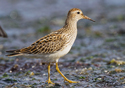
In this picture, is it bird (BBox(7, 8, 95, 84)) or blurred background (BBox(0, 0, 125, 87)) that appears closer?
bird (BBox(7, 8, 95, 84))

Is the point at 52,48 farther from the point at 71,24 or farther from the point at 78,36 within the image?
the point at 78,36

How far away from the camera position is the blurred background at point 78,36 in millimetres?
10228

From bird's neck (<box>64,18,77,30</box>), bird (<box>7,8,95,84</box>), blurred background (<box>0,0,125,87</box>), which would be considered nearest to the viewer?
bird (<box>7,8,95,84</box>)

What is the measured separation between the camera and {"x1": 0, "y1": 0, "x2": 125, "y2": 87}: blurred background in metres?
10.2

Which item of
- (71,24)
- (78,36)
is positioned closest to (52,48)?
(71,24)

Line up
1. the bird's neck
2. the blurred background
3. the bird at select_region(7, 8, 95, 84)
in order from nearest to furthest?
the bird at select_region(7, 8, 95, 84) < the bird's neck < the blurred background

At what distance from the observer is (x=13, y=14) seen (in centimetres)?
2167

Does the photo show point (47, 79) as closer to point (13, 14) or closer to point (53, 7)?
point (13, 14)

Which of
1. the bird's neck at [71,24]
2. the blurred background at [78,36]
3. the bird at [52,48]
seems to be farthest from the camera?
the blurred background at [78,36]

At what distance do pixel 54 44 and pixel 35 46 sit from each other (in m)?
0.67

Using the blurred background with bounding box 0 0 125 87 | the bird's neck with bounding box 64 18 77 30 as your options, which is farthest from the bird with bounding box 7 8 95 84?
the blurred background with bounding box 0 0 125 87

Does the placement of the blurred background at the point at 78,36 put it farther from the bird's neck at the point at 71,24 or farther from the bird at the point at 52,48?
the bird's neck at the point at 71,24

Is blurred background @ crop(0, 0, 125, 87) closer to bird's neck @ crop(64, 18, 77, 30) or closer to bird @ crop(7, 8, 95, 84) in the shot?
bird @ crop(7, 8, 95, 84)

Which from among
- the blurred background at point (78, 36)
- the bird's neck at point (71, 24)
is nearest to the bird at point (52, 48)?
the bird's neck at point (71, 24)
